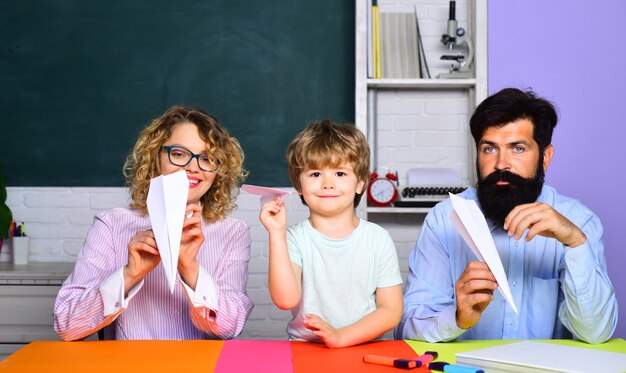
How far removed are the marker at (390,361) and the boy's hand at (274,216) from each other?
0.37m

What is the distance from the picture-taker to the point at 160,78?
11.7 feet

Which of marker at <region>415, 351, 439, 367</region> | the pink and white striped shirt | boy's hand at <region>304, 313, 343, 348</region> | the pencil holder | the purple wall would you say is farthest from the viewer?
the pencil holder

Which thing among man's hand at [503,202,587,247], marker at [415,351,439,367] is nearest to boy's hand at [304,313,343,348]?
marker at [415,351,439,367]

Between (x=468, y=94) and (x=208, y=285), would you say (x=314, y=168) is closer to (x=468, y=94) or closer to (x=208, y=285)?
(x=208, y=285)

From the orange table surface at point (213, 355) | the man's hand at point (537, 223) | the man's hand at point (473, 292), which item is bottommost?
the orange table surface at point (213, 355)

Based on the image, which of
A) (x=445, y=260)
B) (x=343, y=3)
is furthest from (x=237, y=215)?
(x=445, y=260)

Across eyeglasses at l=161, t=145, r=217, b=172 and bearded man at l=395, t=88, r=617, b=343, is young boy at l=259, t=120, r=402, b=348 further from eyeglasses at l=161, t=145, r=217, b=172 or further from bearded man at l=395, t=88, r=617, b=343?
eyeglasses at l=161, t=145, r=217, b=172

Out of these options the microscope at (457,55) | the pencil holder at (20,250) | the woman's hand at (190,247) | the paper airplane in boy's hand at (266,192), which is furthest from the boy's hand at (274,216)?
the pencil holder at (20,250)

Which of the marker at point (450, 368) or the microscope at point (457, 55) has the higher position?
the microscope at point (457, 55)

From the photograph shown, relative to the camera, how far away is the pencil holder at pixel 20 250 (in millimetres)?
3475

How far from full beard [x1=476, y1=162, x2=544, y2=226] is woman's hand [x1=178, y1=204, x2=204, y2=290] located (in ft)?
2.76

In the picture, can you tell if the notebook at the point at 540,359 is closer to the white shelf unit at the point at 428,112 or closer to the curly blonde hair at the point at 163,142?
the curly blonde hair at the point at 163,142

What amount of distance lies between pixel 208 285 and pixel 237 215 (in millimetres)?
1754

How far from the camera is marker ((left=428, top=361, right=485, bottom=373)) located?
1336 millimetres
